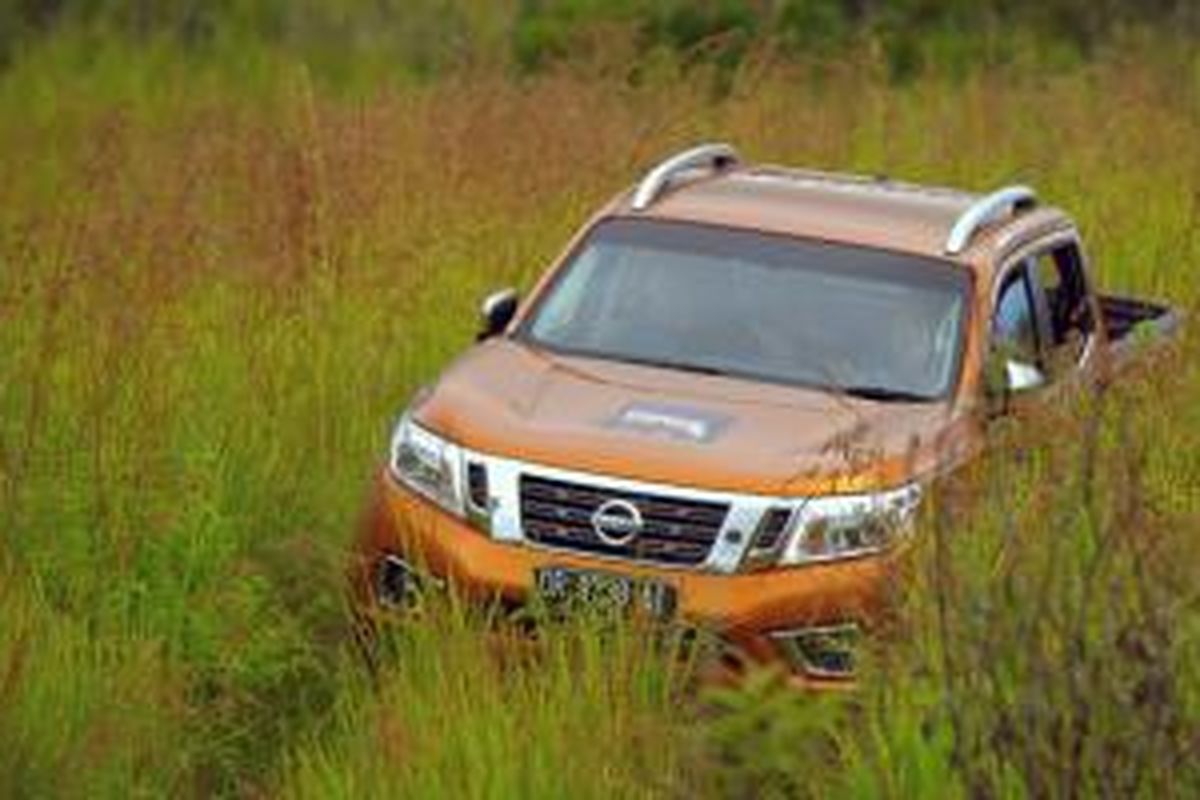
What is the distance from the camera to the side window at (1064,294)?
953 centimetres

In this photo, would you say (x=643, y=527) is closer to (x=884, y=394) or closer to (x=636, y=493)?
(x=636, y=493)

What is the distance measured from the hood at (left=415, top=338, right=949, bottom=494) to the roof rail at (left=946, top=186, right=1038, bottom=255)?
2.62ft

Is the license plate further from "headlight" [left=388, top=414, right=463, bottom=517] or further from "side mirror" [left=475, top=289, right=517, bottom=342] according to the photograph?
"side mirror" [left=475, top=289, right=517, bottom=342]

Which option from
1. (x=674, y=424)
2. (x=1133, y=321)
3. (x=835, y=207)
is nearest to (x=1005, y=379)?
(x=674, y=424)

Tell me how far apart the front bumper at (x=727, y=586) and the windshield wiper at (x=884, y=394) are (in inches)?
41.8

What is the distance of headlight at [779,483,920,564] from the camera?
7434 millimetres

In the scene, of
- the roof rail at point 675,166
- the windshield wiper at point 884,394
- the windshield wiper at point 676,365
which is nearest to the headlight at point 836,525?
the windshield wiper at point 884,394

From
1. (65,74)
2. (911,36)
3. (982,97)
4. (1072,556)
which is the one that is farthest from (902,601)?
(911,36)

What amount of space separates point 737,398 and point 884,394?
0.49 m

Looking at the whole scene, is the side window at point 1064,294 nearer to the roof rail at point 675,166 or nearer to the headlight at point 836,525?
the roof rail at point 675,166

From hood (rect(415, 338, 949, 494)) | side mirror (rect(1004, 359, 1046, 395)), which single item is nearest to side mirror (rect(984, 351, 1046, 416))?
side mirror (rect(1004, 359, 1046, 395))

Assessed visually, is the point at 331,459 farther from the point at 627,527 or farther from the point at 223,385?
the point at 627,527

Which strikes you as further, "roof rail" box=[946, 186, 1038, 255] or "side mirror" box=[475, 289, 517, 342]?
"side mirror" box=[475, 289, 517, 342]

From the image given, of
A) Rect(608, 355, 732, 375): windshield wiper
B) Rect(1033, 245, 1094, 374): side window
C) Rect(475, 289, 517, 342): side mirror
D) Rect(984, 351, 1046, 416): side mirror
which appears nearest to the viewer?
Rect(984, 351, 1046, 416): side mirror
